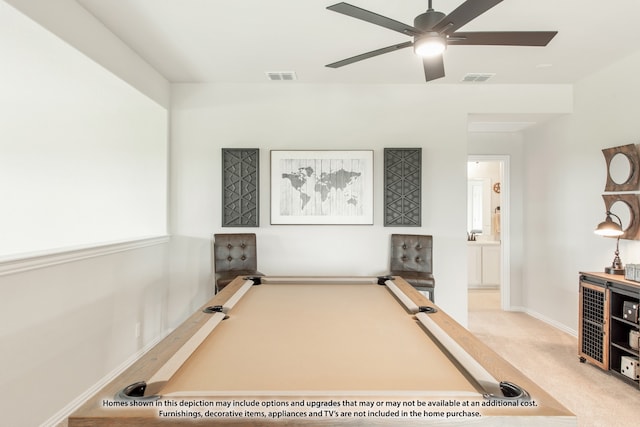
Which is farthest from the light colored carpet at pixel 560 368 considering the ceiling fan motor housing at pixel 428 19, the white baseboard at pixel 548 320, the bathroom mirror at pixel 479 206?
the ceiling fan motor housing at pixel 428 19

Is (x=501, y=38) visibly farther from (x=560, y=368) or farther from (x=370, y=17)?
(x=560, y=368)

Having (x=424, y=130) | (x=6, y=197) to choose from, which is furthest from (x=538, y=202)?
(x=6, y=197)

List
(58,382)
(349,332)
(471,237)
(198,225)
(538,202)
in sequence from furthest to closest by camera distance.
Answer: (471,237) → (538,202) → (198,225) → (58,382) → (349,332)

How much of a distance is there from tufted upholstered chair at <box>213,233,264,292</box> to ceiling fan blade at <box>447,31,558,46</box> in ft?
8.64

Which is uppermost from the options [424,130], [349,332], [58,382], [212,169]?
[424,130]

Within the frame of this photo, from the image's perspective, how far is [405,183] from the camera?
395 cm

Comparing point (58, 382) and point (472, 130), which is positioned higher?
point (472, 130)

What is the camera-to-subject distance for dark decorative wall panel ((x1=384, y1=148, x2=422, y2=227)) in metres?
3.94

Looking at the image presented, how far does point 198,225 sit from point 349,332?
9.39 feet

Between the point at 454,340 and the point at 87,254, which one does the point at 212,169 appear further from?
the point at 454,340

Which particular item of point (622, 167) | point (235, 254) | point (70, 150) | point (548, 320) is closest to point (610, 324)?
point (622, 167)

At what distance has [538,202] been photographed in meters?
4.62

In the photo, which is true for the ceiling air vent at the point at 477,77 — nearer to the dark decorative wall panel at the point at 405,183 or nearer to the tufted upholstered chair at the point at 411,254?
the dark decorative wall panel at the point at 405,183

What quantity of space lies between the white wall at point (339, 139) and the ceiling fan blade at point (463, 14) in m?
2.15
